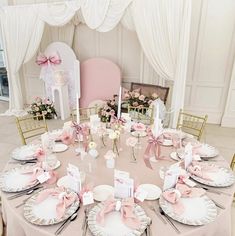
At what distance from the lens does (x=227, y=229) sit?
1.33m

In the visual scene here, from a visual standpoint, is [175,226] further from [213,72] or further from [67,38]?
[67,38]

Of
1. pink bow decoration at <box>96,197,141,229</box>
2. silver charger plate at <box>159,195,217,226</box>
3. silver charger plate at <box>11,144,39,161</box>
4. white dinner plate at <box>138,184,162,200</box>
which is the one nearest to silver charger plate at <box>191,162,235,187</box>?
silver charger plate at <box>159,195,217,226</box>

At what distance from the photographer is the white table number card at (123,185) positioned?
1230mm

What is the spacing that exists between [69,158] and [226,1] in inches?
141

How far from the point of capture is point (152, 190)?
1.38 metres

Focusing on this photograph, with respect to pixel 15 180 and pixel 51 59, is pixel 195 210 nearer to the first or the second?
pixel 15 180

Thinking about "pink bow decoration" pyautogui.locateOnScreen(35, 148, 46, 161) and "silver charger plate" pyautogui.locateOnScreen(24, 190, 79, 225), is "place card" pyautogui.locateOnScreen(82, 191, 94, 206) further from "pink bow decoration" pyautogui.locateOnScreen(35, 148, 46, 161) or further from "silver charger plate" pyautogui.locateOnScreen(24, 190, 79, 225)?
"pink bow decoration" pyautogui.locateOnScreen(35, 148, 46, 161)

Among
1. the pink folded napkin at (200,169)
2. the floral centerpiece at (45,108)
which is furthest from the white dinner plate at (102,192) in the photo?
the floral centerpiece at (45,108)

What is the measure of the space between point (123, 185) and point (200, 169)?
0.63 m

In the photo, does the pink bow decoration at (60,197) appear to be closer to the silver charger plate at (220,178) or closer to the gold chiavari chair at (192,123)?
the silver charger plate at (220,178)

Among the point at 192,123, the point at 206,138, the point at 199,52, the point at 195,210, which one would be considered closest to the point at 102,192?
the point at 195,210

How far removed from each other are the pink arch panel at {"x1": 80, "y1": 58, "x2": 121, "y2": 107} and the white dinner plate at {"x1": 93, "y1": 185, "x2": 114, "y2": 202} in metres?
3.07

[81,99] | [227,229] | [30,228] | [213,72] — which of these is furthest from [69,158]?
[213,72]

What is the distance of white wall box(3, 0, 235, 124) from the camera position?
3709 mm
